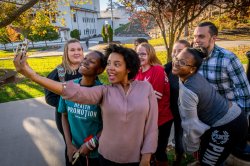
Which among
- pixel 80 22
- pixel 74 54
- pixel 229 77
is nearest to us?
pixel 229 77

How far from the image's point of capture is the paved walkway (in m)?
3.86

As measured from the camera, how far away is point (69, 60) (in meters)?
3.07

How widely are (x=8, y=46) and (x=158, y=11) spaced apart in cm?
3635

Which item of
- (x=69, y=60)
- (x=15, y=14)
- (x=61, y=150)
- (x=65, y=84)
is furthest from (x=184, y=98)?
(x=15, y=14)

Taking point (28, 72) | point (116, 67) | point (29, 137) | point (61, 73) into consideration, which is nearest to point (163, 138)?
point (116, 67)

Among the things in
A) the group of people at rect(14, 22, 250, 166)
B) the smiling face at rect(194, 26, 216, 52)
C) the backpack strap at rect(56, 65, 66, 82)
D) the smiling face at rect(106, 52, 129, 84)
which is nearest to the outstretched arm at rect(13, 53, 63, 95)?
the group of people at rect(14, 22, 250, 166)

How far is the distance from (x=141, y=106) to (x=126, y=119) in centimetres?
17

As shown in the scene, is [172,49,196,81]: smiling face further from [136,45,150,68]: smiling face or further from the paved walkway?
the paved walkway

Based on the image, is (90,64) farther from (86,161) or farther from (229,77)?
(229,77)

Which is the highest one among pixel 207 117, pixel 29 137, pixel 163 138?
pixel 207 117

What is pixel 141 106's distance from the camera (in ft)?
6.16

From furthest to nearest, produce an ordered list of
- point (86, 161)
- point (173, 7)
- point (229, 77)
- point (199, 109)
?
point (173, 7), point (229, 77), point (86, 161), point (199, 109)

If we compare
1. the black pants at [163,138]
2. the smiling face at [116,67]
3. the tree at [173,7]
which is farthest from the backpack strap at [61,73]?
the tree at [173,7]

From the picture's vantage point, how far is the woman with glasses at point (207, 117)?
2.06 metres
